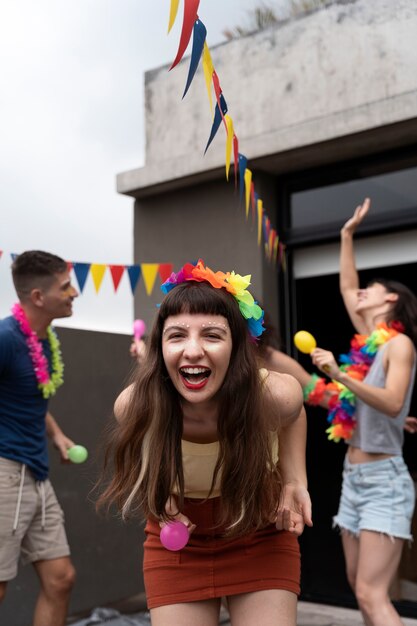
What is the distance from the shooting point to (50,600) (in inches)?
140

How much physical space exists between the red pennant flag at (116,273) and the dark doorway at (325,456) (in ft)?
4.01

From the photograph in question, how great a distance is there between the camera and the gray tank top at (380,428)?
350 centimetres

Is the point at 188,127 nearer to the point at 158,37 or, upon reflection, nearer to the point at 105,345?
the point at 158,37

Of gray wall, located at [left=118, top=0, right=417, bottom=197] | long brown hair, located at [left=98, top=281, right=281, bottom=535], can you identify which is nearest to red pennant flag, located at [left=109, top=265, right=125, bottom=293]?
gray wall, located at [left=118, top=0, right=417, bottom=197]

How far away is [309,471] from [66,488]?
165 cm

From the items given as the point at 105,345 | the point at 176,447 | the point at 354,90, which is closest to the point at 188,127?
the point at 354,90

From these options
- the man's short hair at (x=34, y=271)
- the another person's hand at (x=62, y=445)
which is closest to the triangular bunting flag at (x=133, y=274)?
the man's short hair at (x=34, y=271)

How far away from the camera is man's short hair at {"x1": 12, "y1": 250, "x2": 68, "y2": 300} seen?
386 centimetres

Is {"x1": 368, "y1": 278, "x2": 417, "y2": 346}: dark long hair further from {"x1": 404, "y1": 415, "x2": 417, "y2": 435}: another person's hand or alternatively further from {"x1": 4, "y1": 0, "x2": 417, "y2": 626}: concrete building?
{"x1": 4, "y1": 0, "x2": 417, "y2": 626}: concrete building

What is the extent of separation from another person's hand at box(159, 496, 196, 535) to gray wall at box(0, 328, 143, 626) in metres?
2.52

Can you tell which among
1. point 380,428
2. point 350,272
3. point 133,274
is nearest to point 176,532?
point 380,428

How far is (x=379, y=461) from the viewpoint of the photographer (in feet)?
11.4

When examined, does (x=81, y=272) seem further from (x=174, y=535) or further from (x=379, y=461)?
(x=174, y=535)

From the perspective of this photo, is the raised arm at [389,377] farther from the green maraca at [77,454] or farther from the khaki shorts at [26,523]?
the khaki shorts at [26,523]
